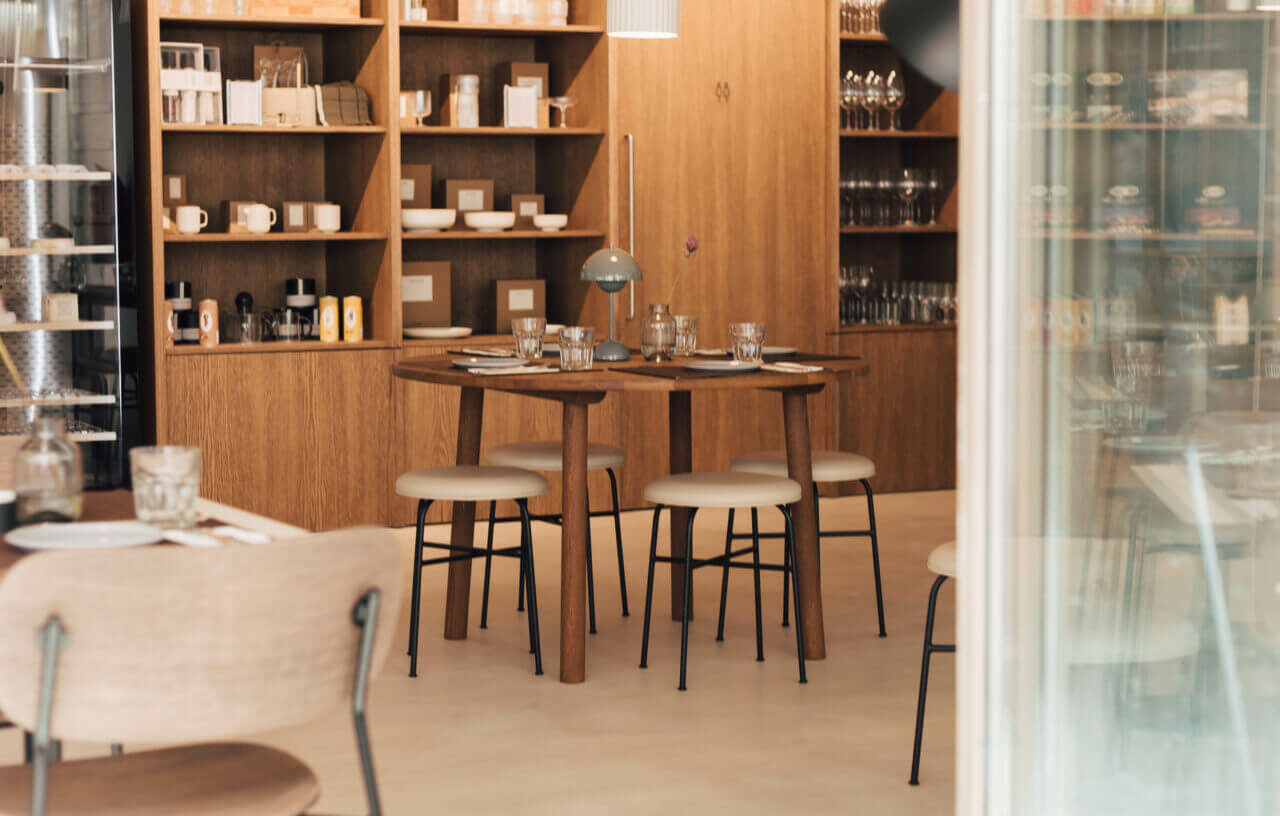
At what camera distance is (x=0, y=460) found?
284 cm

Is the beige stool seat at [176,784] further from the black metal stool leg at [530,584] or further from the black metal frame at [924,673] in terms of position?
the black metal stool leg at [530,584]

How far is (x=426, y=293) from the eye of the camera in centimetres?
605

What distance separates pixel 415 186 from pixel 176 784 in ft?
14.2

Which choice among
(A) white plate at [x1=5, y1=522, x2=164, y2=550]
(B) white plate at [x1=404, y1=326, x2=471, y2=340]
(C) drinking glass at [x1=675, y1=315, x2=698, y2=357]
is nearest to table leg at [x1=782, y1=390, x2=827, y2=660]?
(C) drinking glass at [x1=675, y1=315, x2=698, y2=357]

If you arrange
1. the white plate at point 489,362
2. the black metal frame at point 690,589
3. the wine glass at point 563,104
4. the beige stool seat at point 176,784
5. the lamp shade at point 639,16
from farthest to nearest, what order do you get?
the wine glass at point 563,104
the lamp shade at point 639,16
the white plate at point 489,362
the black metal frame at point 690,589
the beige stool seat at point 176,784

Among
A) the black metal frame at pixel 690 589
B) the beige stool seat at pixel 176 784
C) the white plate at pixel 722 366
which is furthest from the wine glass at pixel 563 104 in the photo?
the beige stool seat at pixel 176 784

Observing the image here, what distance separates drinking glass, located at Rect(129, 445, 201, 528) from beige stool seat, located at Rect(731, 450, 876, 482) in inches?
89.8

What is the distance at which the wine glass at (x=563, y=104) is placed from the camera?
6113 mm

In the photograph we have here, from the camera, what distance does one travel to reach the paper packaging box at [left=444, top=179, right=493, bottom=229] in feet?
20.1

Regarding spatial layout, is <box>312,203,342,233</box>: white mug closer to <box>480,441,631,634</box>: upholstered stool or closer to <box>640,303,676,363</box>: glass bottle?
<box>480,441,631,634</box>: upholstered stool

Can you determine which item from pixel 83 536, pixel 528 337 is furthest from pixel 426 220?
pixel 83 536

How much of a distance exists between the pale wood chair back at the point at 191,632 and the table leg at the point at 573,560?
202 cm

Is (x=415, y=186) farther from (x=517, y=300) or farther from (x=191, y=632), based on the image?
(x=191, y=632)

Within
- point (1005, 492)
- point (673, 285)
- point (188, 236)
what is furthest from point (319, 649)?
point (673, 285)
